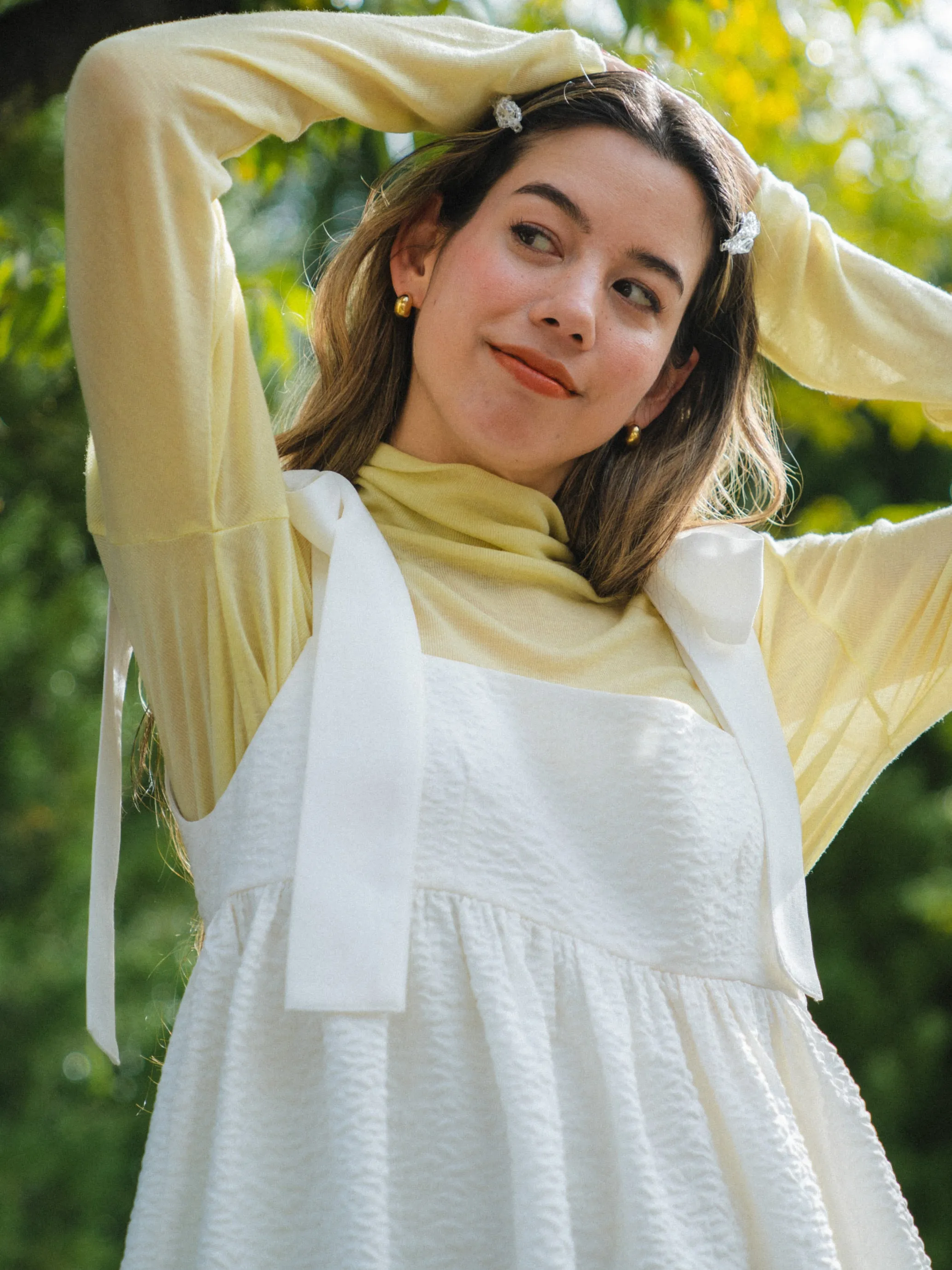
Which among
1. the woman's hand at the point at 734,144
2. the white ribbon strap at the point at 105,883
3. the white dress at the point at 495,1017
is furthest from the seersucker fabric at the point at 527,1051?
the woman's hand at the point at 734,144

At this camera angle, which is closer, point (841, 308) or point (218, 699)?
point (218, 699)

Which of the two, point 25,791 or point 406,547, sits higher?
Result: point 406,547

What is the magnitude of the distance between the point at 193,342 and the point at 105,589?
3983mm

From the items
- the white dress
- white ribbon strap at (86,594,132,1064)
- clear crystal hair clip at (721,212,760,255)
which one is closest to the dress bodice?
the white dress

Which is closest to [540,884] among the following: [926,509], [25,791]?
[926,509]

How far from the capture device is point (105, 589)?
5277mm

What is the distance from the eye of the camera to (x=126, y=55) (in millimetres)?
1412

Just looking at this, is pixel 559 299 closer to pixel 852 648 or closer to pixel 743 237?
pixel 743 237

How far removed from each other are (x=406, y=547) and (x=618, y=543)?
0.29m

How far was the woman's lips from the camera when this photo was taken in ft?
5.38

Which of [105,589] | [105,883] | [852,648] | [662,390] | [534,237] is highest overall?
[534,237]

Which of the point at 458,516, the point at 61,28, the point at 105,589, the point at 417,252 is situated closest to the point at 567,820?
the point at 458,516

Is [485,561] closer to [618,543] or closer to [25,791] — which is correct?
[618,543]

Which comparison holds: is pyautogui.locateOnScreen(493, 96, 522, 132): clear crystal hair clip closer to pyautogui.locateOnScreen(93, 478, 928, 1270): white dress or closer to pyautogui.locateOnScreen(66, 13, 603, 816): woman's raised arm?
pyautogui.locateOnScreen(66, 13, 603, 816): woman's raised arm
